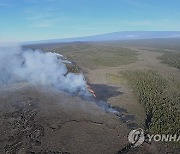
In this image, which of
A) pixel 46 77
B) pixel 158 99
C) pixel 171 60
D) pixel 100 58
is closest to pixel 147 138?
pixel 158 99

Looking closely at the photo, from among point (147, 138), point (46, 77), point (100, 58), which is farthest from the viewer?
point (100, 58)

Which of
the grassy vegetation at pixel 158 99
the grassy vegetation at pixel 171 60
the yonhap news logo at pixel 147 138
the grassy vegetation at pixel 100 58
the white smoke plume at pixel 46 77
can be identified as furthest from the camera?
the grassy vegetation at pixel 100 58

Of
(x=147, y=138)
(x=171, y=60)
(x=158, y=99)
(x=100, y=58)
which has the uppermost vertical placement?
(x=100, y=58)

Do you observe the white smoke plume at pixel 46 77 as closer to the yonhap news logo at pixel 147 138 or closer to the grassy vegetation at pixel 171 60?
the yonhap news logo at pixel 147 138

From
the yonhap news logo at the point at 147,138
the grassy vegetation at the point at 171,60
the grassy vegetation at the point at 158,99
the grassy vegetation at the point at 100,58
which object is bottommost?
the yonhap news logo at the point at 147,138

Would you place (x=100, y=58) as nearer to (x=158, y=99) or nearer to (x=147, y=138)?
(x=158, y=99)

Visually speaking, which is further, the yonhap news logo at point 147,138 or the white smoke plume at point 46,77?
the white smoke plume at point 46,77

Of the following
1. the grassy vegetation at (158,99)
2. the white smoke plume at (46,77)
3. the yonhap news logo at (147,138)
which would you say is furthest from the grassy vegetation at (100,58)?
the yonhap news logo at (147,138)

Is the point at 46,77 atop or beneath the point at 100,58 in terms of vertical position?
atop

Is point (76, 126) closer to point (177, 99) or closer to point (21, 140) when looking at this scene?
point (21, 140)
